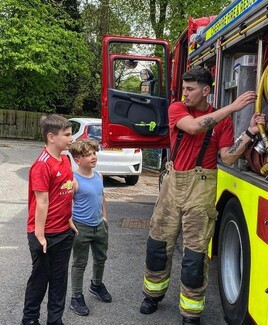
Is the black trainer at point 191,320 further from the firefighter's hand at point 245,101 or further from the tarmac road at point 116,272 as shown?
the firefighter's hand at point 245,101

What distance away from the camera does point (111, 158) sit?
10.1 m

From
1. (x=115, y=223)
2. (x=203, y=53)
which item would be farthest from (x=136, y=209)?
(x=203, y=53)

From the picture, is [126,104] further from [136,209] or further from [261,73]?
[261,73]

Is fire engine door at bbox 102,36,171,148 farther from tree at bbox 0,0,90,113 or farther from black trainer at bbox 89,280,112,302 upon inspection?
tree at bbox 0,0,90,113

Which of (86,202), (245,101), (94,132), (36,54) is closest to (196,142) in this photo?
(245,101)

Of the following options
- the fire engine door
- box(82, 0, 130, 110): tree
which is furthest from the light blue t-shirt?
box(82, 0, 130, 110): tree

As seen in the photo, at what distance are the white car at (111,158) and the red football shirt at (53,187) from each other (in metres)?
6.56

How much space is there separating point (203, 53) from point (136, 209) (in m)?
3.88

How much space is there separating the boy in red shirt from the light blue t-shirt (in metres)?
0.34

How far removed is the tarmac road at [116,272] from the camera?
145 inches

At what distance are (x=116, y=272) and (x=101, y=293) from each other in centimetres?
78

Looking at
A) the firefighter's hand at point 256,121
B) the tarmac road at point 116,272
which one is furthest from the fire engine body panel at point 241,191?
the tarmac road at point 116,272

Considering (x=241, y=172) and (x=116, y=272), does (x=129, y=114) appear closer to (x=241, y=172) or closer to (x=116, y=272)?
(x=116, y=272)

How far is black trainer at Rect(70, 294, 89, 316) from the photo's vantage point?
366cm
